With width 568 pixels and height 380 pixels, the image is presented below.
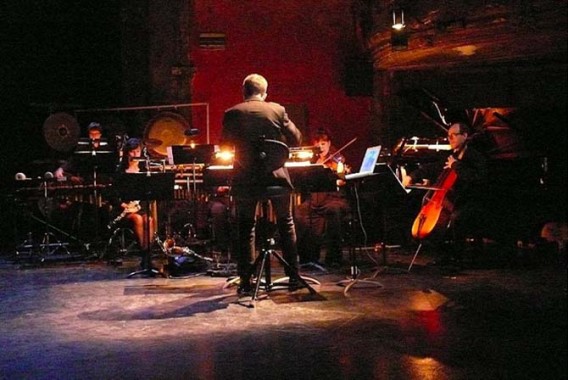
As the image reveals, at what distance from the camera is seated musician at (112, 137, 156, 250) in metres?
8.45

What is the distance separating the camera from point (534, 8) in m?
8.16

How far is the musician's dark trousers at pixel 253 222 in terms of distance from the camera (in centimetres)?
584

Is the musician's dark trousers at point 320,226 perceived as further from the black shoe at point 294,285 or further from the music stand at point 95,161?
the music stand at point 95,161

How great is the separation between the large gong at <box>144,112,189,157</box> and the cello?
4650 millimetres

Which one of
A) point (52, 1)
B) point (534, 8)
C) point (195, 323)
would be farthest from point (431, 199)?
point (52, 1)

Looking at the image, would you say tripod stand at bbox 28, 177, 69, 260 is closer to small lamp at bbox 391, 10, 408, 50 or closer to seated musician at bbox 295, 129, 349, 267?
seated musician at bbox 295, 129, 349, 267

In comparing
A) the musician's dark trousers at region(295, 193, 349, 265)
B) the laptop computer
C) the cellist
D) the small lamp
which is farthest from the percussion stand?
the small lamp

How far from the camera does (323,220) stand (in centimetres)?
861

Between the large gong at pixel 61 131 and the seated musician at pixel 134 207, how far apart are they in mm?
2423

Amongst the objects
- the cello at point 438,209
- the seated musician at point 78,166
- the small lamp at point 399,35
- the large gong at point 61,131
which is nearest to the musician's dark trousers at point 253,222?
the cello at point 438,209

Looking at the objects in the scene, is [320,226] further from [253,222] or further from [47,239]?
[47,239]

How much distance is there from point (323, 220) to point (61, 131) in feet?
15.5

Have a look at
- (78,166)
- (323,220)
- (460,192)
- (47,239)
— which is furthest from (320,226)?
(47,239)

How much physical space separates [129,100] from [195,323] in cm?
711
